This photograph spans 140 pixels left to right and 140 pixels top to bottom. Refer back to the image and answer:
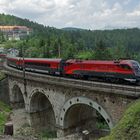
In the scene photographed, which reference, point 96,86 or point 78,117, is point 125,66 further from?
point 78,117

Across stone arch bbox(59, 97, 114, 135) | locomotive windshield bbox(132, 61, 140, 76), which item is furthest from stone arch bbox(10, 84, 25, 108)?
locomotive windshield bbox(132, 61, 140, 76)

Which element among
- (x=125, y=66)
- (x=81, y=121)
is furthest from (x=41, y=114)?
(x=125, y=66)

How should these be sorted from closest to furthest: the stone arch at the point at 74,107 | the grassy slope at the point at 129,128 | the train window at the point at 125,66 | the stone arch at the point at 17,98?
the grassy slope at the point at 129,128, the train window at the point at 125,66, the stone arch at the point at 74,107, the stone arch at the point at 17,98

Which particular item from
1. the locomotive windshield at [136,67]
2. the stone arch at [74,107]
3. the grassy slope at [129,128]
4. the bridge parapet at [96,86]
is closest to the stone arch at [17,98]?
the bridge parapet at [96,86]

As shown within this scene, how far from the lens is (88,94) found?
28.7m

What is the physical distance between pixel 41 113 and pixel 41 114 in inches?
5.7

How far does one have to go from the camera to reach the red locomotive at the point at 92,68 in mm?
27234

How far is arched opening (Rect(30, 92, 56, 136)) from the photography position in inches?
1630

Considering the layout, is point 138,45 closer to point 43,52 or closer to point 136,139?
point 43,52

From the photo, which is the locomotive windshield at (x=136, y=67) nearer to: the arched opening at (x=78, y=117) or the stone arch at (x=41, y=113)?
the arched opening at (x=78, y=117)

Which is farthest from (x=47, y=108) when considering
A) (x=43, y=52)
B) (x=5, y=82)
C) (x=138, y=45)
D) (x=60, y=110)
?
(x=138, y=45)

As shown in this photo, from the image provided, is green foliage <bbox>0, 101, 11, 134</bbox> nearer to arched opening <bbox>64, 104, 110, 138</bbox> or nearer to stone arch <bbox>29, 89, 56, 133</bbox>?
stone arch <bbox>29, 89, 56, 133</bbox>

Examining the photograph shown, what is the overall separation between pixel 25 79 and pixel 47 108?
17.0 feet

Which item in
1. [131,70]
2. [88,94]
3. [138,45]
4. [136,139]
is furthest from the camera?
[138,45]
